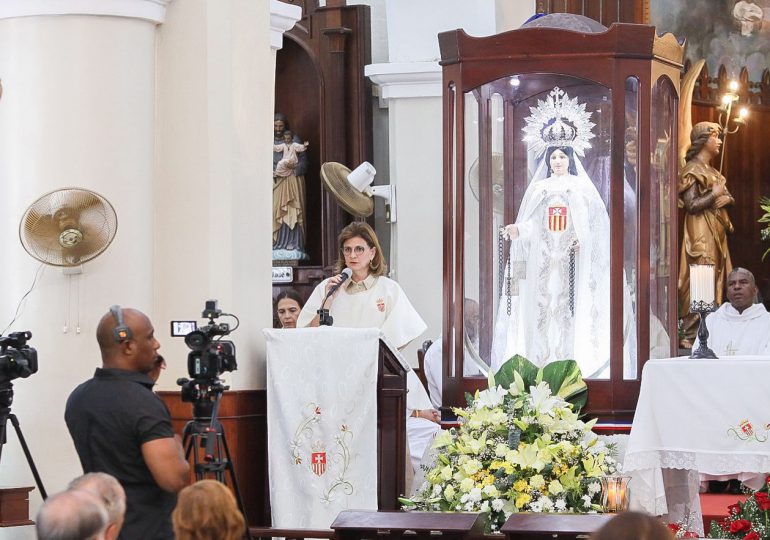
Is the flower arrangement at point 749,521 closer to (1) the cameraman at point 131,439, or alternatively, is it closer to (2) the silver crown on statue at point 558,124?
(1) the cameraman at point 131,439

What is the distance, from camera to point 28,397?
7.66m

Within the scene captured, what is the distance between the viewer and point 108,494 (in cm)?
431

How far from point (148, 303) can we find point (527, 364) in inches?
79.5

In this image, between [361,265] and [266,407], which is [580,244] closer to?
[361,265]

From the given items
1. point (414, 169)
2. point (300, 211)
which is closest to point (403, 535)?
point (414, 169)

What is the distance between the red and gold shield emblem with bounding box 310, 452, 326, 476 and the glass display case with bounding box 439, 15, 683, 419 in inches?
52.3

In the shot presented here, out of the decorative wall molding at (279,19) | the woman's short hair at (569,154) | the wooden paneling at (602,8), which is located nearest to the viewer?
the woman's short hair at (569,154)

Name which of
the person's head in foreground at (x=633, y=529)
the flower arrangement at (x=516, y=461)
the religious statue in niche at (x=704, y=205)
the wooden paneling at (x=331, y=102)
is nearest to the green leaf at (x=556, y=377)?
the flower arrangement at (x=516, y=461)

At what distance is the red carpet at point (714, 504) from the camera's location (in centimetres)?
793

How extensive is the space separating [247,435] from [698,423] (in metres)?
2.32

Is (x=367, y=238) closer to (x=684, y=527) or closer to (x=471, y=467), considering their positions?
(x=471, y=467)

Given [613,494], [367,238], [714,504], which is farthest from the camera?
[367,238]

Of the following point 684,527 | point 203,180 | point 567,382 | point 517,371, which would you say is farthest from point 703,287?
point 203,180

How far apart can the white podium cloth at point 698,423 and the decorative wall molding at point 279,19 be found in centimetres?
319
